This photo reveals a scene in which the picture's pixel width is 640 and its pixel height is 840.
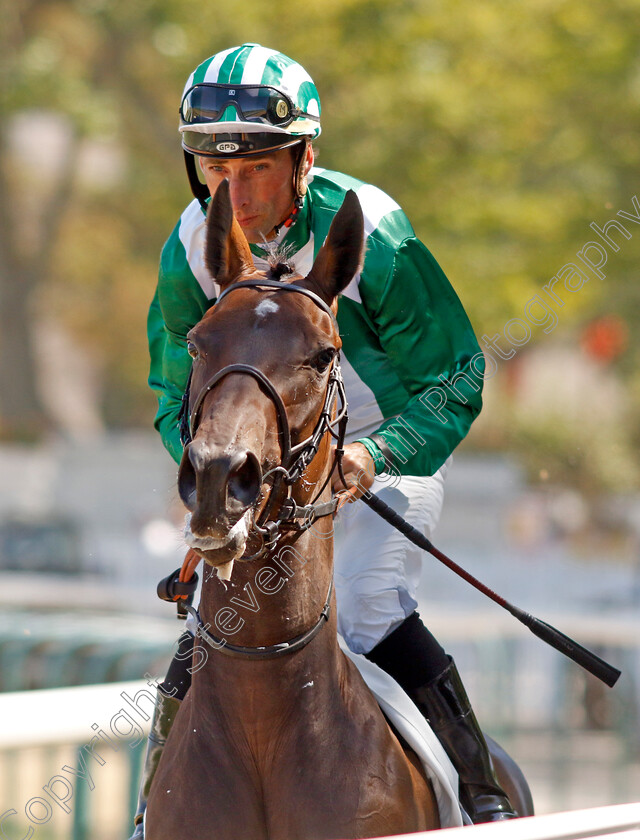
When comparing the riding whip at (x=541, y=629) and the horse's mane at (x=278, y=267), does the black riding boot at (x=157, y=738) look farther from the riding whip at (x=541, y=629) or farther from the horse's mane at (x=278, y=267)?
the horse's mane at (x=278, y=267)

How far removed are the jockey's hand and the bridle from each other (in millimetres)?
26

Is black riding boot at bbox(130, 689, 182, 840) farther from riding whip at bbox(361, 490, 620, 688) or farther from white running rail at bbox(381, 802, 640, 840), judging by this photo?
white running rail at bbox(381, 802, 640, 840)

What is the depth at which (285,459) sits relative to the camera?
2.54 meters

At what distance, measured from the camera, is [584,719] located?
8.02 meters

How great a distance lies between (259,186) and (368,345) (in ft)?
1.85

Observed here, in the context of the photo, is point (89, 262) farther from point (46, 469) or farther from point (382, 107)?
point (382, 107)

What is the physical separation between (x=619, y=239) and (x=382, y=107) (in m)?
3.66

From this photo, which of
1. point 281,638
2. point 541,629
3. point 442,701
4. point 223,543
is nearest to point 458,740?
point 442,701

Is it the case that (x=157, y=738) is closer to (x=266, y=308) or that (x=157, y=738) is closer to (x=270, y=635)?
(x=270, y=635)

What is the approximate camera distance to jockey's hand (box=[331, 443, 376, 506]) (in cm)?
286

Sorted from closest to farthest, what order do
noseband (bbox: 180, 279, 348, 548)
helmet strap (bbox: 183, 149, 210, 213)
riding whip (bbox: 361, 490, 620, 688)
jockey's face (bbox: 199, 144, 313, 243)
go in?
noseband (bbox: 180, 279, 348, 548), riding whip (bbox: 361, 490, 620, 688), jockey's face (bbox: 199, 144, 313, 243), helmet strap (bbox: 183, 149, 210, 213)

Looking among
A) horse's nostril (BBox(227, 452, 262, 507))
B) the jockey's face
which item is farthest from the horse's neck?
the jockey's face

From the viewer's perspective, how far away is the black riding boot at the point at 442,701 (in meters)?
3.26

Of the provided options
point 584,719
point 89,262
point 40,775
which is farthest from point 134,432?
point 40,775
